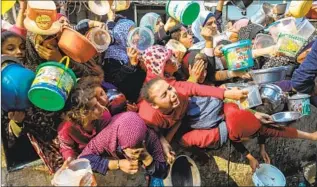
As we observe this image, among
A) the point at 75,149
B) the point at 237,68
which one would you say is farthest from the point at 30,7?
the point at 237,68

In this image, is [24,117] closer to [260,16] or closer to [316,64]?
[316,64]

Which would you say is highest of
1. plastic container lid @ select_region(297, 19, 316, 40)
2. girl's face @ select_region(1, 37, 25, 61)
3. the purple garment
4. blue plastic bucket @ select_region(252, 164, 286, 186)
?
girl's face @ select_region(1, 37, 25, 61)

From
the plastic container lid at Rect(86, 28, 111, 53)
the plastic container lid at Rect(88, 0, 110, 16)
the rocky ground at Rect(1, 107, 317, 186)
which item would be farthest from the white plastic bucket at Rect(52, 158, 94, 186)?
the plastic container lid at Rect(88, 0, 110, 16)

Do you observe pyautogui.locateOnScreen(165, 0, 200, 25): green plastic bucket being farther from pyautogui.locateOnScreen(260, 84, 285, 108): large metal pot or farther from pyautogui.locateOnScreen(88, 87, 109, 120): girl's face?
pyautogui.locateOnScreen(88, 87, 109, 120): girl's face

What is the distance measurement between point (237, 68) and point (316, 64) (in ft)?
1.33

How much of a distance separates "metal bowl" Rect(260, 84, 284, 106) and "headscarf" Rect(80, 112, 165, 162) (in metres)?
0.67

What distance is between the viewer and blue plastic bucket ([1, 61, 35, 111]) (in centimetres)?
180

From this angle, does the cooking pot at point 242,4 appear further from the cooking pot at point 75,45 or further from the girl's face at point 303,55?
the cooking pot at point 75,45

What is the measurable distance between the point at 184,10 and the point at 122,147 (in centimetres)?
103

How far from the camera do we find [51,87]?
1.72m

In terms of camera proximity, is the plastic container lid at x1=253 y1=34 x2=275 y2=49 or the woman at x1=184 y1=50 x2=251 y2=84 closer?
the woman at x1=184 y1=50 x2=251 y2=84

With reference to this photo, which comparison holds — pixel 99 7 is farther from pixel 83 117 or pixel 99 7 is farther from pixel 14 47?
pixel 83 117

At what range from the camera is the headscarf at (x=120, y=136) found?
1.89 meters

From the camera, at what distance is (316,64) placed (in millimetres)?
2156
